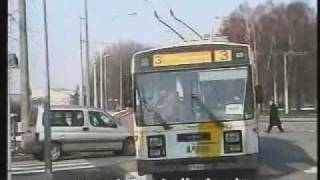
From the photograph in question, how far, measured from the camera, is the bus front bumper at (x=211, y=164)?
37.7 feet

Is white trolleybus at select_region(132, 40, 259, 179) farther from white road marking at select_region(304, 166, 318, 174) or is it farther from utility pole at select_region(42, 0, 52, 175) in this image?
utility pole at select_region(42, 0, 52, 175)

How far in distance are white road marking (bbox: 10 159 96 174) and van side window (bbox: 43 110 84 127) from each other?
26.2 inches

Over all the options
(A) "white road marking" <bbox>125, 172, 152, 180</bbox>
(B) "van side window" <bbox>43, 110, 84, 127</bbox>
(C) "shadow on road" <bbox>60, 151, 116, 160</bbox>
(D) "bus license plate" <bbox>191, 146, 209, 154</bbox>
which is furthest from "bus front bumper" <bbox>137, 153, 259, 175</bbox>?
(C) "shadow on road" <bbox>60, 151, 116, 160</bbox>

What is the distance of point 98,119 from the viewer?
12828 millimetres

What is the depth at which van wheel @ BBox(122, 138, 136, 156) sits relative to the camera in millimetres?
12414

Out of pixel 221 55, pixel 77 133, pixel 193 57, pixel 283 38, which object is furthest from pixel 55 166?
pixel 283 38

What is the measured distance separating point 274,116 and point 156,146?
189cm

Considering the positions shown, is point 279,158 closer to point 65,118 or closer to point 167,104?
point 167,104

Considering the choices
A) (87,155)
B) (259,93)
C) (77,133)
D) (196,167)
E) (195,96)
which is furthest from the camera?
(77,133)

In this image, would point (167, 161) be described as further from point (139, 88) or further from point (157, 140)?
point (139, 88)

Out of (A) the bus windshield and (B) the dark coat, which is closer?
(B) the dark coat

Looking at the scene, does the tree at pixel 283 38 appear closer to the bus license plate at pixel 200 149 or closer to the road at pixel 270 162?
the road at pixel 270 162

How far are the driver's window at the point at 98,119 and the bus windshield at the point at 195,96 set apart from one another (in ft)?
4.15

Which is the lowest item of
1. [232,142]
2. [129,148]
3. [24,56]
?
[129,148]
